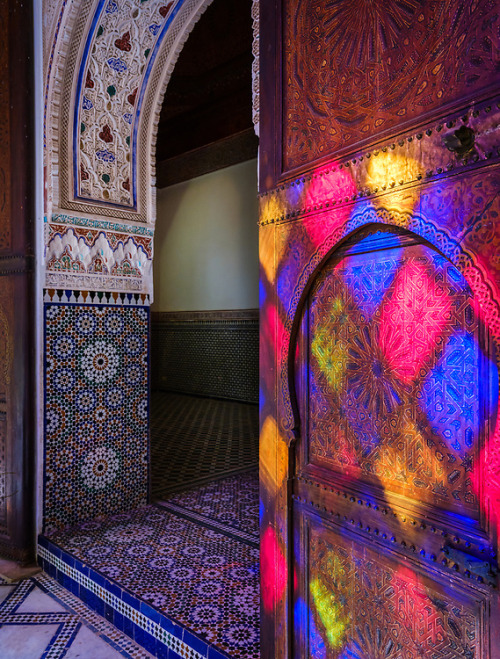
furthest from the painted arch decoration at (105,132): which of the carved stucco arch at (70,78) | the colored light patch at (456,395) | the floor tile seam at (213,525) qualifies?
the colored light patch at (456,395)

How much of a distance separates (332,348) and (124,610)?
4.59 ft

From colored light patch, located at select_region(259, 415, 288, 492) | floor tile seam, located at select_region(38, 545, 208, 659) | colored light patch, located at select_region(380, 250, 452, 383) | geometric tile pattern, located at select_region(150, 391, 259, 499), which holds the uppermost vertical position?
colored light patch, located at select_region(380, 250, 452, 383)

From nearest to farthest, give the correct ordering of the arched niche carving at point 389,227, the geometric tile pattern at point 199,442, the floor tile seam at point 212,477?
the arched niche carving at point 389,227
the floor tile seam at point 212,477
the geometric tile pattern at point 199,442

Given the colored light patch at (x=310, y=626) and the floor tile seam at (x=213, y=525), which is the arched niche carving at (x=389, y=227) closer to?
the colored light patch at (x=310, y=626)

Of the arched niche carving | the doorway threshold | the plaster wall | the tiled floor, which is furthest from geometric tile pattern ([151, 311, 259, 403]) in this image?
the arched niche carving

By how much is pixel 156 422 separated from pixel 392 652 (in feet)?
14.1

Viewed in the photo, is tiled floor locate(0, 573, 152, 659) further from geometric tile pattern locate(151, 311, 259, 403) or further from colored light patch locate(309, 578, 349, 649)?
geometric tile pattern locate(151, 311, 259, 403)

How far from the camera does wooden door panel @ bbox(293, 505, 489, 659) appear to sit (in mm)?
886

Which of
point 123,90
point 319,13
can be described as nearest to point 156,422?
point 123,90

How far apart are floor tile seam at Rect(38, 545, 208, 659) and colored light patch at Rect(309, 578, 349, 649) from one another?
24.8 inches

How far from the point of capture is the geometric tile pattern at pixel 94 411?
2.43 metres

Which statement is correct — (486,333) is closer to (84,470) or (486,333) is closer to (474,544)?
(474,544)

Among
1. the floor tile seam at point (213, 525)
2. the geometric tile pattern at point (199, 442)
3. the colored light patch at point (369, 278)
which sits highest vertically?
the colored light patch at point (369, 278)

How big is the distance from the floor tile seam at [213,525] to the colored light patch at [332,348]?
54.8 inches
